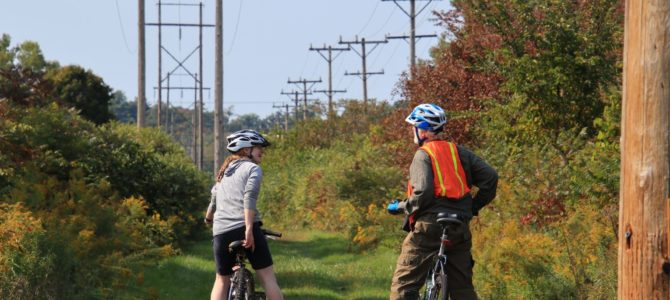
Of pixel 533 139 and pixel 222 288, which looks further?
pixel 533 139

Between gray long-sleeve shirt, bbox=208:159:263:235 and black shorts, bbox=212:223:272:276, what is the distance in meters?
0.05

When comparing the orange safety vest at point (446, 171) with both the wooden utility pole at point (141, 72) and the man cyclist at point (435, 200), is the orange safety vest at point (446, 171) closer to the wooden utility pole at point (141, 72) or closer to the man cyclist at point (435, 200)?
the man cyclist at point (435, 200)

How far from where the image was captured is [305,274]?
63.1ft

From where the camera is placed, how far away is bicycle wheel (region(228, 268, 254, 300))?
35.0 ft

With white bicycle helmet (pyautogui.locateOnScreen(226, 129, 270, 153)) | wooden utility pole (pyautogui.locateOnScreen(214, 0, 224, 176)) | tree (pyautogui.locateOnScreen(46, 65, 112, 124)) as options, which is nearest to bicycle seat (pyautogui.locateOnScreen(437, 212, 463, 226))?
white bicycle helmet (pyautogui.locateOnScreen(226, 129, 270, 153))

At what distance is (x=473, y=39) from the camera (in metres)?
23.3

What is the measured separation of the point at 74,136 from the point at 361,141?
2825 centimetres

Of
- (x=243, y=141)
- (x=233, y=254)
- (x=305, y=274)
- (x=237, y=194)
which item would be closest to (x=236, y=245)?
(x=233, y=254)

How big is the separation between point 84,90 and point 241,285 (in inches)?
1802

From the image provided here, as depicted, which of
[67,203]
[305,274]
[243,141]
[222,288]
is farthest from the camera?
[305,274]

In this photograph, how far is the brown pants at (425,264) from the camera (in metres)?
9.87

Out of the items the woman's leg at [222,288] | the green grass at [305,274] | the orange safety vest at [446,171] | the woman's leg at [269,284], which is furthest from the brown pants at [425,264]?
the green grass at [305,274]

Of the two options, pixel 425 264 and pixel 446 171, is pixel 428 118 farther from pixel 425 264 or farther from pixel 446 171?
pixel 425 264

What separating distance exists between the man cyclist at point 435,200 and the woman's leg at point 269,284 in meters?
1.28
